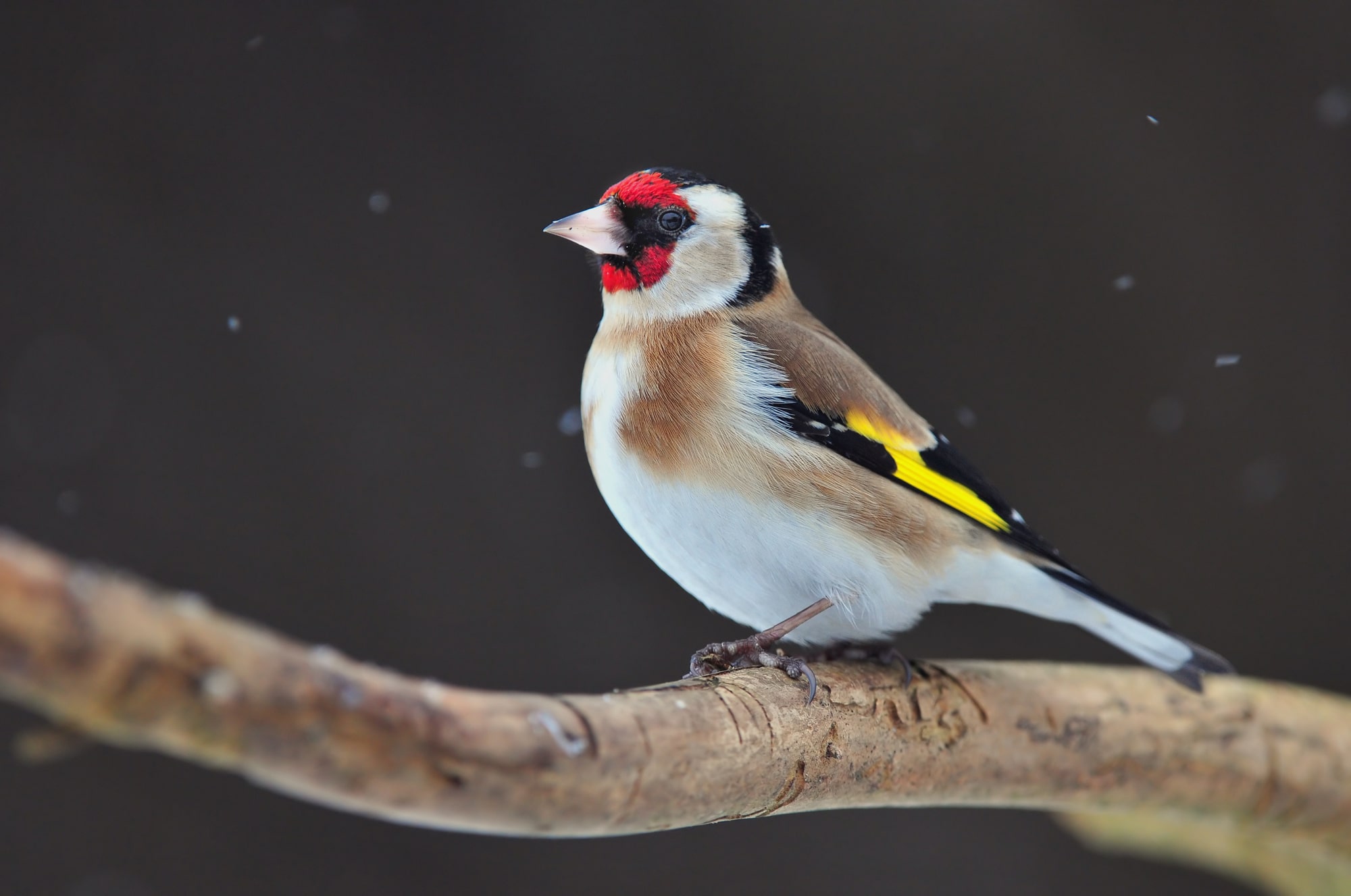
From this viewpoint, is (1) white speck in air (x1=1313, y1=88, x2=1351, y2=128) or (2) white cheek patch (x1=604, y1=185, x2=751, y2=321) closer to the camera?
(2) white cheek patch (x1=604, y1=185, x2=751, y2=321)

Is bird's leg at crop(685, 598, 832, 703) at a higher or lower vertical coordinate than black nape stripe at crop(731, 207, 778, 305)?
lower

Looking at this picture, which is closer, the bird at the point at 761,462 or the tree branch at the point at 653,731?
the tree branch at the point at 653,731

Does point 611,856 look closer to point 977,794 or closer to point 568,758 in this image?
point 977,794

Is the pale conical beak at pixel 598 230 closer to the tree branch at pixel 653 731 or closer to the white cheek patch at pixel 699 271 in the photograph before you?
the white cheek patch at pixel 699 271

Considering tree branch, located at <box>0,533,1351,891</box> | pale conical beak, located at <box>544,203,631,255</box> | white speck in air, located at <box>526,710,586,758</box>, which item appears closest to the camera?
tree branch, located at <box>0,533,1351,891</box>

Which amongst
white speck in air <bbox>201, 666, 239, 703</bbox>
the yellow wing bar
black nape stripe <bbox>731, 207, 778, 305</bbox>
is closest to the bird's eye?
black nape stripe <bbox>731, 207, 778, 305</bbox>

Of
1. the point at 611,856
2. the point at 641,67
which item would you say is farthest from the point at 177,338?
the point at 611,856

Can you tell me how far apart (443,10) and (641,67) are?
1.43 feet

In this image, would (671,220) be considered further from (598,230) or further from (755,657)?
(755,657)

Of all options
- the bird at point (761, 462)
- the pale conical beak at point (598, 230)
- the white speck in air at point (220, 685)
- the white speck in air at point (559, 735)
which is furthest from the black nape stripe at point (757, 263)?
the white speck in air at point (220, 685)

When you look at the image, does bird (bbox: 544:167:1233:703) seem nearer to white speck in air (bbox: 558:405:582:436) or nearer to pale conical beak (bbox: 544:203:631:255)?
pale conical beak (bbox: 544:203:631:255)

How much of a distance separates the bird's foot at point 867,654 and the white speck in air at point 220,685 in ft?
2.99

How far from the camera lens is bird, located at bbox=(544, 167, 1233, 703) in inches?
54.7

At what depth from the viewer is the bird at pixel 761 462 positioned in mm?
1391
